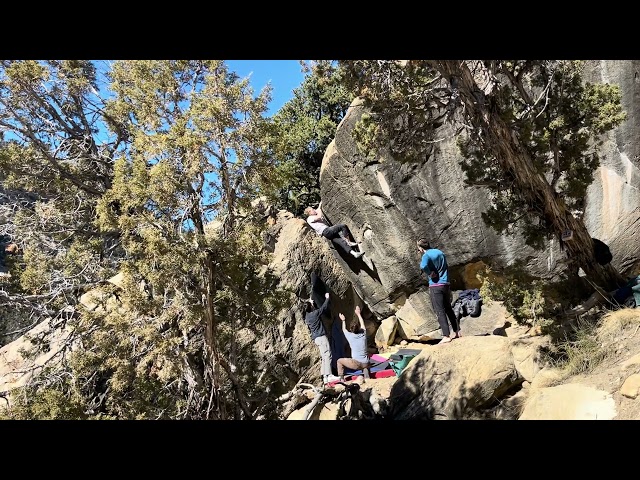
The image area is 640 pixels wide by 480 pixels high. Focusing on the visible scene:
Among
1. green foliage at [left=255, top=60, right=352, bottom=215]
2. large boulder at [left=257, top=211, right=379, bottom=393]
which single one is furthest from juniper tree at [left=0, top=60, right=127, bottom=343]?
green foliage at [left=255, top=60, right=352, bottom=215]

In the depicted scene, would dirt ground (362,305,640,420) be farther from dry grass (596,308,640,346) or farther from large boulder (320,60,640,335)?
large boulder (320,60,640,335)

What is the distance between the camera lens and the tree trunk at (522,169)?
5.63 metres

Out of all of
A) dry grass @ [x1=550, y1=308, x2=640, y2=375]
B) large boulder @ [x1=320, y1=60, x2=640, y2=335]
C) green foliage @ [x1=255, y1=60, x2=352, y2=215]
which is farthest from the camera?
green foliage @ [x1=255, y1=60, x2=352, y2=215]

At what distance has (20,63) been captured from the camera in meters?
6.37

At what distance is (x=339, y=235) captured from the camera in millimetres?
12852

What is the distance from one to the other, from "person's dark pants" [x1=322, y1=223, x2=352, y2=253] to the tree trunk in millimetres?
6757

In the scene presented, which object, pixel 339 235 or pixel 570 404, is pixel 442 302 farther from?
pixel 339 235

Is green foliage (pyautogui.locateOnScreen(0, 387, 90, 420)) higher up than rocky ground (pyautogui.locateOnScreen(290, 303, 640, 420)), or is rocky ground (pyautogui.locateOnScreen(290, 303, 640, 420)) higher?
green foliage (pyautogui.locateOnScreen(0, 387, 90, 420))

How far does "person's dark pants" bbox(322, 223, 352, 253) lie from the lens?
12766 mm

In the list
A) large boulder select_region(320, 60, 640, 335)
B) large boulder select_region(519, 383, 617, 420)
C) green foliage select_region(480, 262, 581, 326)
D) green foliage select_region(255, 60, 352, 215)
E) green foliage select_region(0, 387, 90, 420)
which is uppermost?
green foliage select_region(255, 60, 352, 215)

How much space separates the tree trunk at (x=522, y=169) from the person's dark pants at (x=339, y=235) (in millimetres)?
6757

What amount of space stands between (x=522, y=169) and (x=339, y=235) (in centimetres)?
719

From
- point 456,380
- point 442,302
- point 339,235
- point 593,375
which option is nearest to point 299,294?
point 339,235
